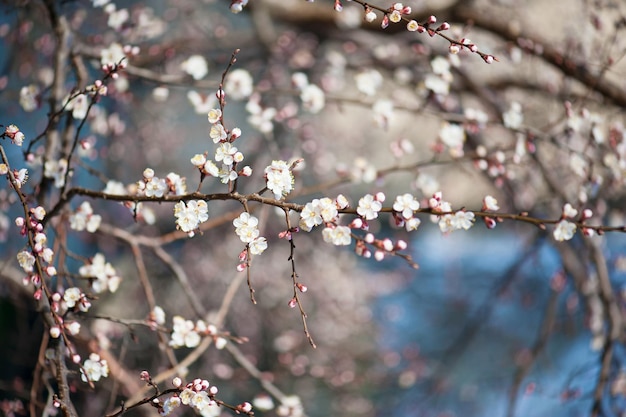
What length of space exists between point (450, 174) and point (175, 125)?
269cm

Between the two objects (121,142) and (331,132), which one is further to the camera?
(331,132)

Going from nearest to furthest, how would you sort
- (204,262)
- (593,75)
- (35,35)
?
(593,75) < (35,35) < (204,262)

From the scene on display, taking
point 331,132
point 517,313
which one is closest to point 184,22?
point 331,132

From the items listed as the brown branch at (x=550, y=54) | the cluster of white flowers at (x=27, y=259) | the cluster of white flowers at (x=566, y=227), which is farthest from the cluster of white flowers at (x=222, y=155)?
the brown branch at (x=550, y=54)

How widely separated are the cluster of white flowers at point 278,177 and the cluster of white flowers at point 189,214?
0.16 meters

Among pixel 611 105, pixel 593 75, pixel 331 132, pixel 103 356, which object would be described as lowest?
pixel 331 132

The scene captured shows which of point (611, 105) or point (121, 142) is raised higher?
point (611, 105)

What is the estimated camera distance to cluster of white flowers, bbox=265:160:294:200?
1087 millimetres

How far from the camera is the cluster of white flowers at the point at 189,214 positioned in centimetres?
115

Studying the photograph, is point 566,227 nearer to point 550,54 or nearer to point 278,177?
point 278,177

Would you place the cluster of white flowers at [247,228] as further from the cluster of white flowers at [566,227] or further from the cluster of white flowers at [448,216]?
the cluster of white flowers at [566,227]

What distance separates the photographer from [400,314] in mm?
5176

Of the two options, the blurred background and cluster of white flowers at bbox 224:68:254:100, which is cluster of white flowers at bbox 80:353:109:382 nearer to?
the blurred background

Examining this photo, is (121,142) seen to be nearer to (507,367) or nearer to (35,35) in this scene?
(35,35)
